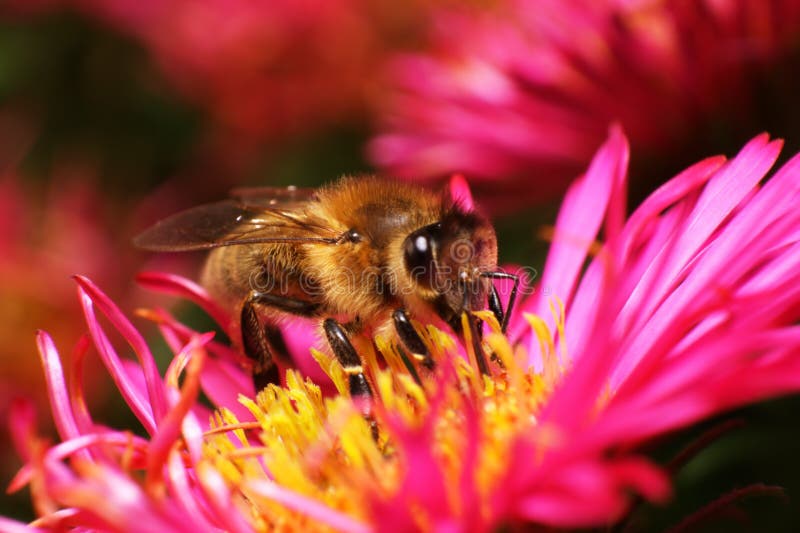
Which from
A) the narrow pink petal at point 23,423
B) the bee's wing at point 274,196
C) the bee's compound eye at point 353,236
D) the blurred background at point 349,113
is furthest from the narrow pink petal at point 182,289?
the blurred background at point 349,113

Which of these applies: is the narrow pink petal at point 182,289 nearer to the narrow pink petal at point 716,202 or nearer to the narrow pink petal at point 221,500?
the narrow pink petal at point 221,500

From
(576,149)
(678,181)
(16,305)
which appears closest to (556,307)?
(678,181)

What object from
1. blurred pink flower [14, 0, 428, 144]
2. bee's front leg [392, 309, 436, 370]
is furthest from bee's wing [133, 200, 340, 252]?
blurred pink flower [14, 0, 428, 144]

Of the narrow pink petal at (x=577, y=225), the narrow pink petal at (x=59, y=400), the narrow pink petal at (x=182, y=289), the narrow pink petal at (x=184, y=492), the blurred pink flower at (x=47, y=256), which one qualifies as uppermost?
the blurred pink flower at (x=47, y=256)

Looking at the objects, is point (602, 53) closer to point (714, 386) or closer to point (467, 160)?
point (467, 160)

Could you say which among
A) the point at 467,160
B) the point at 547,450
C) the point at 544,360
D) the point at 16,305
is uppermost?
the point at 467,160

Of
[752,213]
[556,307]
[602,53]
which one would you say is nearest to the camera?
[752,213]
